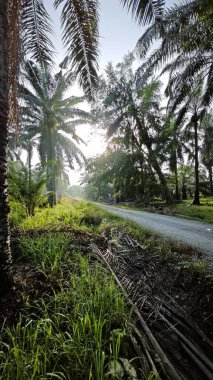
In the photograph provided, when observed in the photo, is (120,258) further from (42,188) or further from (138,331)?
(42,188)

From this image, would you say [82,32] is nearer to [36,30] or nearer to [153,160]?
[36,30]

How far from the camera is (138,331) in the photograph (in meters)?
1.81

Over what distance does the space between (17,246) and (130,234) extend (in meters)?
2.62

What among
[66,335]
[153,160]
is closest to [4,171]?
[66,335]

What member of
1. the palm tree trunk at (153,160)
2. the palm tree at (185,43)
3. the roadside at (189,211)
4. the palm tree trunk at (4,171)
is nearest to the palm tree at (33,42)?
the palm tree trunk at (4,171)

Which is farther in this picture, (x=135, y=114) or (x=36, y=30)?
(x=135, y=114)

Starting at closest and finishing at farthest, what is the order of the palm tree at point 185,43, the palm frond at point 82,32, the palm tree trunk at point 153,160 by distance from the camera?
the palm frond at point 82,32 → the palm tree at point 185,43 → the palm tree trunk at point 153,160

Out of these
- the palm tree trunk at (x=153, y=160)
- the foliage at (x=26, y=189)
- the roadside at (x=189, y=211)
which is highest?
the palm tree trunk at (x=153, y=160)

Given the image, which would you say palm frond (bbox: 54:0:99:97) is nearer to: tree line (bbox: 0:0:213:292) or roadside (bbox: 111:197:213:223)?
tree line (bbox: 0:0:213:292)

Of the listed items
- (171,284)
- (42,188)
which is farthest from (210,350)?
(42,188)

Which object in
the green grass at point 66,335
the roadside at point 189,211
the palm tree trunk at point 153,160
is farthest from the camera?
the palm tree trunk at point 153,160

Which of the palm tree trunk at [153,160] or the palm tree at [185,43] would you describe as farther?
the palm tree trunk at [153,160]

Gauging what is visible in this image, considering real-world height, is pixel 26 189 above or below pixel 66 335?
above

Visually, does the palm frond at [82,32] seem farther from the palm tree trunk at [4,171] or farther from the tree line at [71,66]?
the palm tree trunk at [4,171]
